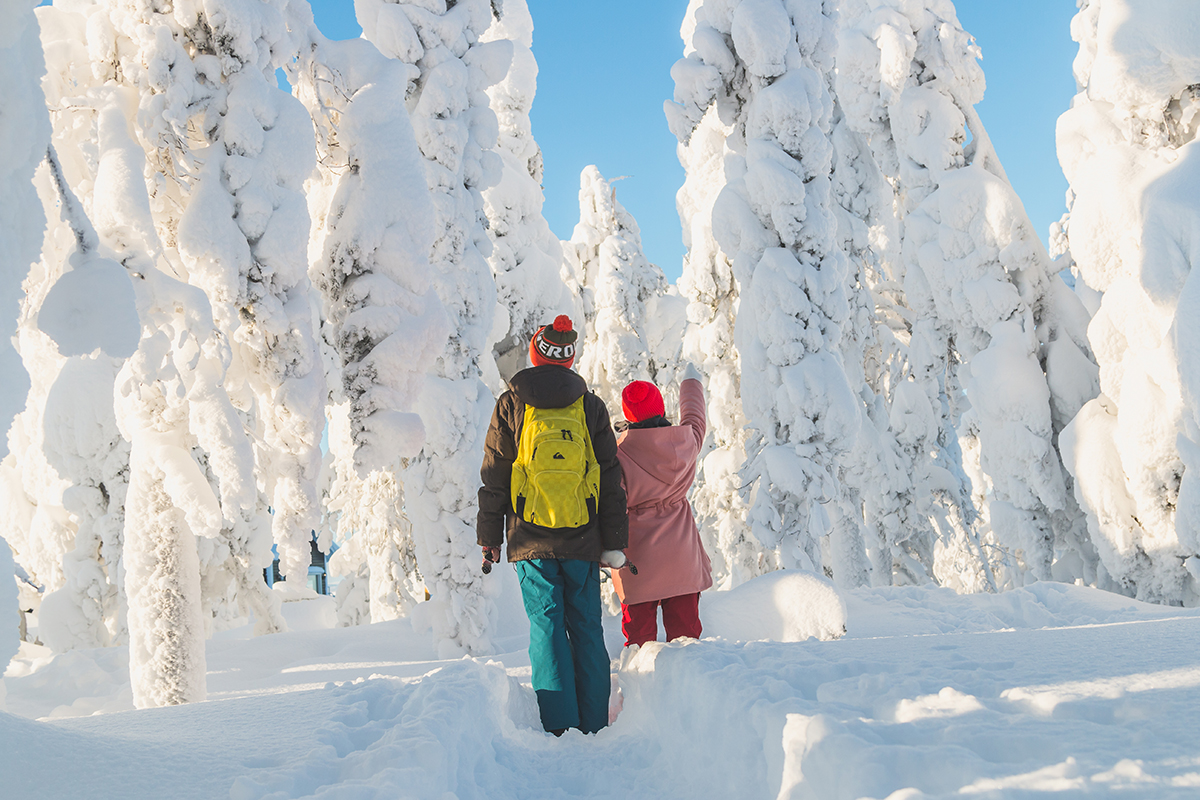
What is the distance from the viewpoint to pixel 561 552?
3553mm

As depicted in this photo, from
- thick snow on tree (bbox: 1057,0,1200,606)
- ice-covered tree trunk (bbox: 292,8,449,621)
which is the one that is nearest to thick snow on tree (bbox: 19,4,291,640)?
ice-covered tree trunk (bbox: 292,8,449,621)

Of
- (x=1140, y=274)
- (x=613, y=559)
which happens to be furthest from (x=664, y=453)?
(x=1140, y=274)

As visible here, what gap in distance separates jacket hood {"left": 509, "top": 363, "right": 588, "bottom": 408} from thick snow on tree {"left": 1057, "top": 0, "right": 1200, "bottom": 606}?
601 cm

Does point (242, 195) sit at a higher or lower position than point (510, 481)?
higher

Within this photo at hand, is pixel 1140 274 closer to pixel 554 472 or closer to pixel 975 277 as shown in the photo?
pixel 975 277

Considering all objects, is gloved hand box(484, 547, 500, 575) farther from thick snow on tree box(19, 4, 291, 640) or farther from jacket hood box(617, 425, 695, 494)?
thick snow on tree box(19, 4, 291, 640)

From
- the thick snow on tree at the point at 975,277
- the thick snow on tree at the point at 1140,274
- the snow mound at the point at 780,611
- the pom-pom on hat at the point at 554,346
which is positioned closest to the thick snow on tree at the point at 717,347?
the thick snow on tree at the point at 975,277

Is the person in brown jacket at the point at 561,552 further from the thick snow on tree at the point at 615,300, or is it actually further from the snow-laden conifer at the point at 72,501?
the thick snow on tree at the point at 615,300

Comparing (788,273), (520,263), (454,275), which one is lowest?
(788,273)

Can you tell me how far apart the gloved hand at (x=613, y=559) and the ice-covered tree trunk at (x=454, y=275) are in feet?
13.3

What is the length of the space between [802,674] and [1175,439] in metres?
6.84

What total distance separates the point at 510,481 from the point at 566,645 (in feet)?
2.76

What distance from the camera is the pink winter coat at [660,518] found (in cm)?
409

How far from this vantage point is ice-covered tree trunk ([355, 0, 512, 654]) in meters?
7.45
